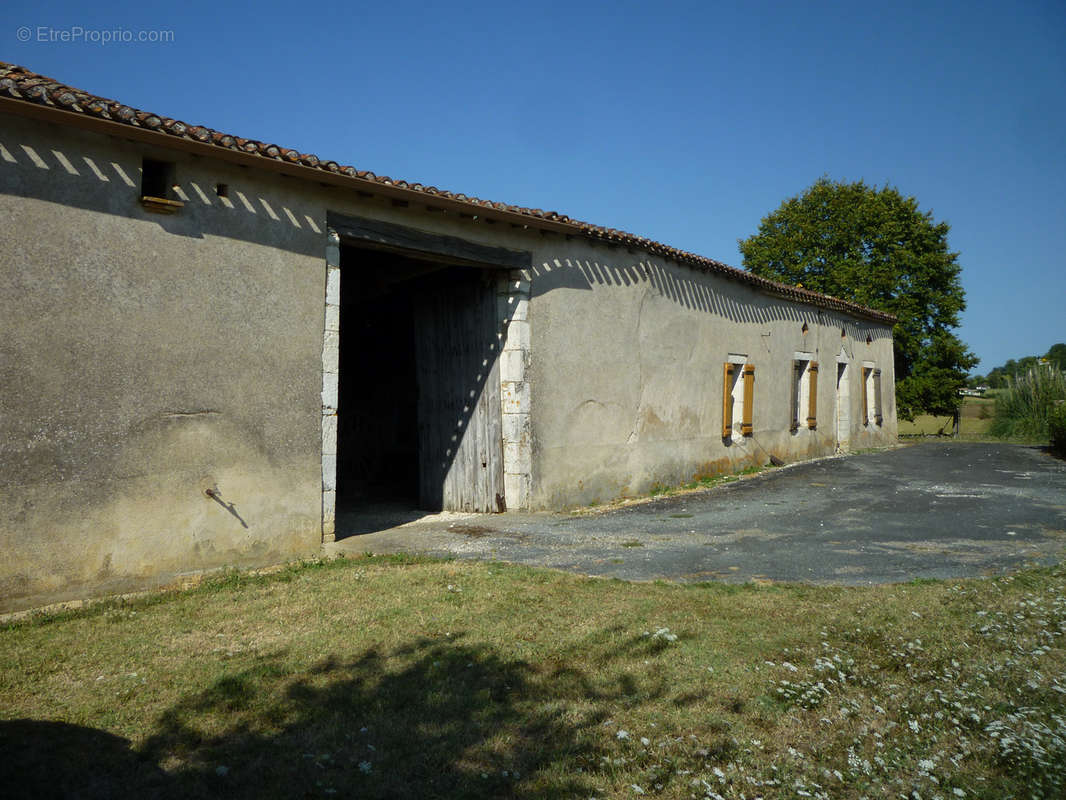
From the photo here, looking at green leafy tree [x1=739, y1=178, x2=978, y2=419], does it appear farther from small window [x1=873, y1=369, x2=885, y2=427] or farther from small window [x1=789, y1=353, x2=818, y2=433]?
small window [x1=789, y1=353, x2=818, y2=433]

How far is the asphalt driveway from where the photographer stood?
6047 mm

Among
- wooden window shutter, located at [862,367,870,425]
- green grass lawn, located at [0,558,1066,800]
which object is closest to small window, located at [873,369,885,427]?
wooden window shutter, located at [862,367,870,425]

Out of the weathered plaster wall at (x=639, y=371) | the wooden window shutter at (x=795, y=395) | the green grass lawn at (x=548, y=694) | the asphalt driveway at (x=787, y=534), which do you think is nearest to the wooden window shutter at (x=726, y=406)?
the weathered plaster wall at (x=639, y=371)

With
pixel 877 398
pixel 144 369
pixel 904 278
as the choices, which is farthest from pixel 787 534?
pixel 904 278

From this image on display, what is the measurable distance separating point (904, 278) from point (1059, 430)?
1262 centimetres

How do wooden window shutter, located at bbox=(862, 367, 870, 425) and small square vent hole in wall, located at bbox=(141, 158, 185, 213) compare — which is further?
wooden window shutter, located at bbox=(862, 367, 870, 425)

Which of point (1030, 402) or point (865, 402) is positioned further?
point (1030, 402)

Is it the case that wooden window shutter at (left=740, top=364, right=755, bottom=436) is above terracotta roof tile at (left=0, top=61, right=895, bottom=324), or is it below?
below

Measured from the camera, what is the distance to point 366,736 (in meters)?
3.12

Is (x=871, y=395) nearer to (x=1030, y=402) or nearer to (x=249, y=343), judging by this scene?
(x=1030, y=402)

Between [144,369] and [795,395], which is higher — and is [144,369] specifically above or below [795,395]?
below

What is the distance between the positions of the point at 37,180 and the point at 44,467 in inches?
76.8

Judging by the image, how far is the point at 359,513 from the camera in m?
9.47

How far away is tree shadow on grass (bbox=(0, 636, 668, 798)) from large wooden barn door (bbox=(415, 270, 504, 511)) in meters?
5.24
